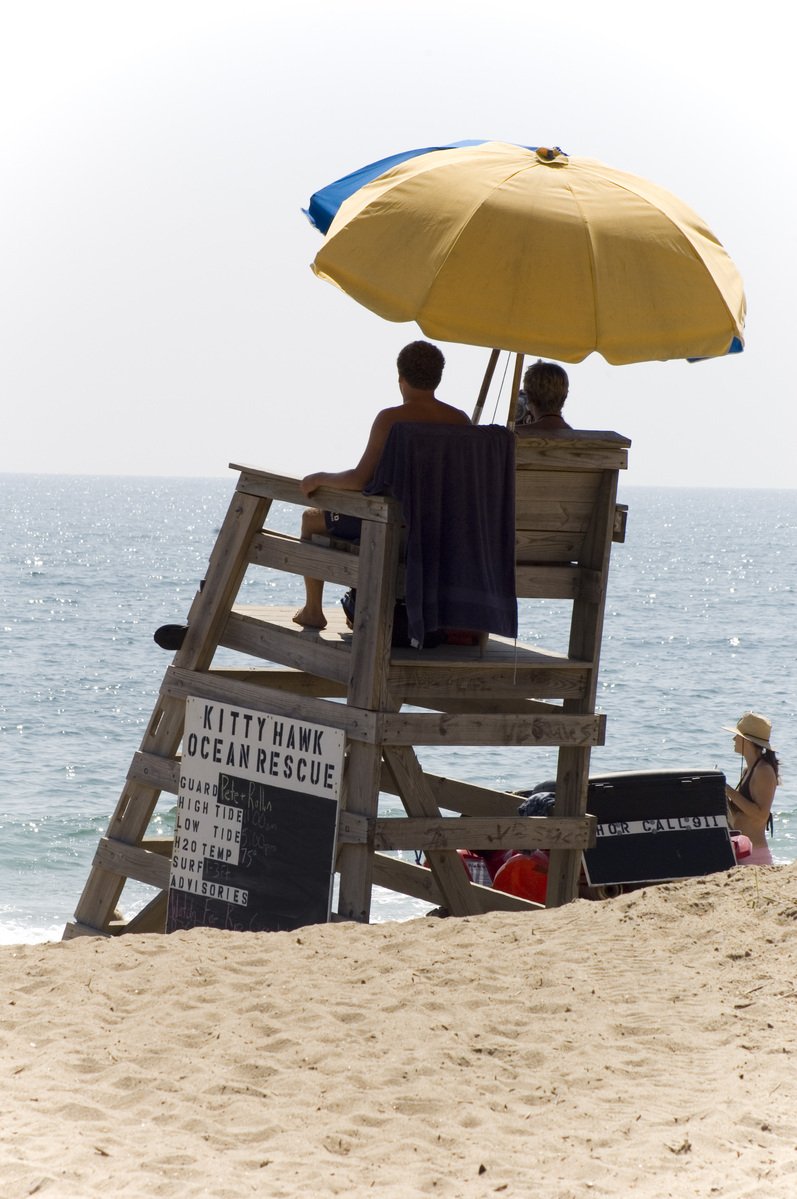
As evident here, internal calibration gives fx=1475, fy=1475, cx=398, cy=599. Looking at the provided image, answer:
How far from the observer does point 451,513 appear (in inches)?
243

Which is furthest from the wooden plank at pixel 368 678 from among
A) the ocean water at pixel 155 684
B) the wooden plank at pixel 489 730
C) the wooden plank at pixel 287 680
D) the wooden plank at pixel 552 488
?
the ocean water at pixel 155 684

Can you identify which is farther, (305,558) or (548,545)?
(548,545)

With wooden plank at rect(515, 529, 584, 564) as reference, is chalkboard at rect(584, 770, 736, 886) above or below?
below

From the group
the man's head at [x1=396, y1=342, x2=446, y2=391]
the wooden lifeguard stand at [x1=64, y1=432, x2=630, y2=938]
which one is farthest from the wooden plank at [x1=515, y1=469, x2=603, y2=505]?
the man's head at [x1=396, y1=342, x2=446, y2=391]

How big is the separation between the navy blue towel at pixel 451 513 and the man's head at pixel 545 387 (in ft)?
2.31

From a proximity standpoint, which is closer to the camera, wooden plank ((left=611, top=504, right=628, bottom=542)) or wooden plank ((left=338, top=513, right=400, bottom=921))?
wooden plank ((left=338, top=513, right=400, bottom=921))

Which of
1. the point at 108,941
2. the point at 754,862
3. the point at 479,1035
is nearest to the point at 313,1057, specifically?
the point at 479,1035

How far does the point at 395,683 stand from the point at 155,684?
2504 cm

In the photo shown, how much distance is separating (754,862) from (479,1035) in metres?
3.84

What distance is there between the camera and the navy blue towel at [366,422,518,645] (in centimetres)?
613

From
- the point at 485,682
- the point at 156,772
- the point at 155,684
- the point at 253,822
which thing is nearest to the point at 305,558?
the point at 485,682

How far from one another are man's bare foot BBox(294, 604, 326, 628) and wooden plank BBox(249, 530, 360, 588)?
0.23 m

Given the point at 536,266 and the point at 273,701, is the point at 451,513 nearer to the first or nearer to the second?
the point at 536,266

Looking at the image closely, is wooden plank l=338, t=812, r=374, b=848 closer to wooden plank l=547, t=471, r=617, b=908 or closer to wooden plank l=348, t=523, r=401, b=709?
wooden plank l=348, t=523, r=401, b=709
